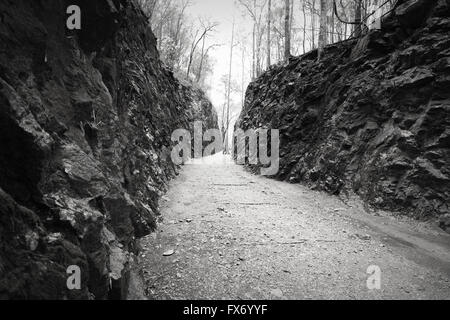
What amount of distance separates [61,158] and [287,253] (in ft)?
13.8

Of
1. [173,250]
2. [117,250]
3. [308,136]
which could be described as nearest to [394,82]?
[308,136]

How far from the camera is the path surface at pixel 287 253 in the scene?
397 centimetres

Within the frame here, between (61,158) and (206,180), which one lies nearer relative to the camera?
(61,158)

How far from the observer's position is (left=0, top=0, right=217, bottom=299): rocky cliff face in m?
2.38

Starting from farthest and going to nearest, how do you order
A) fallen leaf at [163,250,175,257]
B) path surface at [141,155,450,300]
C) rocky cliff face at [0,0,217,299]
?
1. fallen leaf at [163,250,175,257]
2. path surface at [141,155,450,300]
3. rocky cliff face at [0,0,217,299]

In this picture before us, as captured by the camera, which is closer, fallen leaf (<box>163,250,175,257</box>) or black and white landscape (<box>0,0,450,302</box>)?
black and white landscape (<box>0,0,450,302</box>)

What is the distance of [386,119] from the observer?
802cm

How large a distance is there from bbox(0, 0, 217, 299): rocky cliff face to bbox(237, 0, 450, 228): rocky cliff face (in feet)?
21.2

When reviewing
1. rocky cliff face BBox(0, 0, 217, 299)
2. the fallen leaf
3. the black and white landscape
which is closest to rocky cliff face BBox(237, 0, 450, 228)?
the black and white landscape

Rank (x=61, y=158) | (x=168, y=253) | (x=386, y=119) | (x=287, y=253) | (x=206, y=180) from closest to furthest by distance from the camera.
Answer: (x=61, y=158) → (x=168, y=253) → (x=287, y=253) → (x=386, y=119) → (x=206, y=180)

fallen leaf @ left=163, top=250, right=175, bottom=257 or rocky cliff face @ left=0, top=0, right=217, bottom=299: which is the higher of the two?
rocky cliff face @ left=0, top=0, right=217, bottom=299

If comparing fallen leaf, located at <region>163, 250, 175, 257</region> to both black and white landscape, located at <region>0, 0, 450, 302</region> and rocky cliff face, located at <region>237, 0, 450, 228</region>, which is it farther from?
rocky cliff face, located at <region>237, 0, 450, 228</region>

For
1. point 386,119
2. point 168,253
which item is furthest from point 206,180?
point 386,119

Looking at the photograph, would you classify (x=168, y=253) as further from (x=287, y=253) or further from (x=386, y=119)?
(x=386, y=119)
